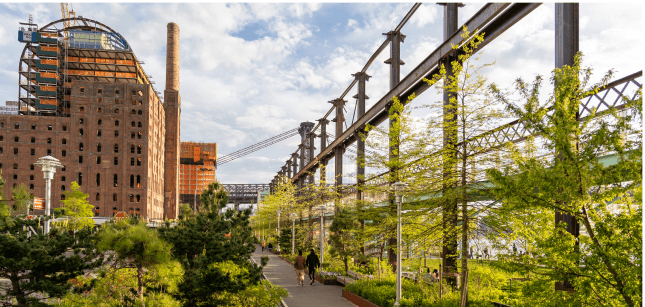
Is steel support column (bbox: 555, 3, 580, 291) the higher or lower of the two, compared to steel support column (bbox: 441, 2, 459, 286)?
higher

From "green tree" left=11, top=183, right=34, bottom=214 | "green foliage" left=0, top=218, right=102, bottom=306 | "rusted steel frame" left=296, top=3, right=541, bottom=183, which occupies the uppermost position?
"rusted steel frame" left=296, top=3, right=541, bottom=183

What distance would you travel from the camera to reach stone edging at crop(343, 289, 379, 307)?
15.0 metres

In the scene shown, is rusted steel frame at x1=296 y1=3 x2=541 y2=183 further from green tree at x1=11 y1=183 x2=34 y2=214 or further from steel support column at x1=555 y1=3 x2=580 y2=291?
green tree at x1=11 y1=183 x2=34 y2=214

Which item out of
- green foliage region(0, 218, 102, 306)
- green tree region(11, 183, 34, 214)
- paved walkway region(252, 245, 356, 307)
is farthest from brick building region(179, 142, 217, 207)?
green tree region(11, 183, 34, 214)

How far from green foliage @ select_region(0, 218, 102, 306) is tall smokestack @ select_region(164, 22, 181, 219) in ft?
345

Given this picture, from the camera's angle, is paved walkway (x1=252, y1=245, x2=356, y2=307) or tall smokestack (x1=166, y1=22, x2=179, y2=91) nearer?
paved walkway (x1=252, y1=245, x2=356, y2=307)

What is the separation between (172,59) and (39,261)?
109747 mm

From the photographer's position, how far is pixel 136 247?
31.9ft

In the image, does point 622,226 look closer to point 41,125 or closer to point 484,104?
point 484,104

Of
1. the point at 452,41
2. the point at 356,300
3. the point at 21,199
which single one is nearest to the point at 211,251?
the point at 21,199

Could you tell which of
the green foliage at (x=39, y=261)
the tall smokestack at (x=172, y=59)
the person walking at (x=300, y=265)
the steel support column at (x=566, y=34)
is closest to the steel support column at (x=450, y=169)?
the steel support column at (x=566, y=34)

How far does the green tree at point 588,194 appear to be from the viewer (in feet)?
18.7

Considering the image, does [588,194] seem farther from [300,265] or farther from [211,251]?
[300,265]

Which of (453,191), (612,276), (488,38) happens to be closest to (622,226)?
(612,276)
